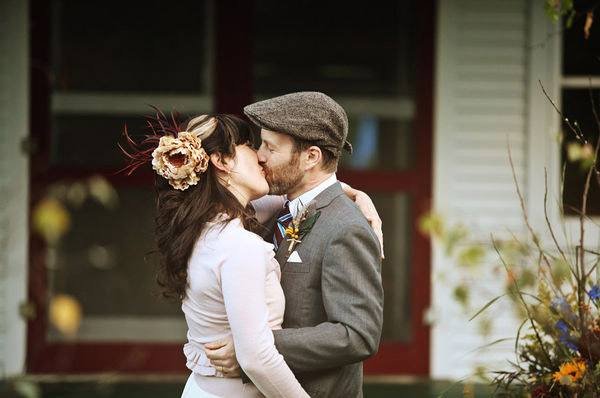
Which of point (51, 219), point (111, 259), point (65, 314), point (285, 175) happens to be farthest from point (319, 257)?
point (111, 259)

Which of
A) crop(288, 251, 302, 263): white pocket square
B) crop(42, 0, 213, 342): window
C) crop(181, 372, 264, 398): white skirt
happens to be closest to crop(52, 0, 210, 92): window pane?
crop(42, 0, 213, 342): window

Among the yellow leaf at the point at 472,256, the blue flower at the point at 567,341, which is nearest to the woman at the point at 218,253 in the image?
the blue flower at the point at 567,341

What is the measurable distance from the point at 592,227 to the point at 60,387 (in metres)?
3.80

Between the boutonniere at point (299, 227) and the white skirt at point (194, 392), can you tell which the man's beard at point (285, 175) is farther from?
the white skirt at point (194, 392)

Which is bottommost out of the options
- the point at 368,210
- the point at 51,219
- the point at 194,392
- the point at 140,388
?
the point at 140,388

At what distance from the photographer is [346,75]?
6973 millimetres

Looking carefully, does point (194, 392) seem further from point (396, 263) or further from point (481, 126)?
point (481, 126)

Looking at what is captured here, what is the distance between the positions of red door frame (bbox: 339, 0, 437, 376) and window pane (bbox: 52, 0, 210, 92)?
139 centimetres

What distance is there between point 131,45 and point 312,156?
4156mm

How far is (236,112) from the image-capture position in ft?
22.1

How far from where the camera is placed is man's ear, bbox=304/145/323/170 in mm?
3098

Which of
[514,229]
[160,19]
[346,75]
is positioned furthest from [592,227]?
[160,19]

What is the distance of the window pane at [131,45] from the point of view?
6.89 meters

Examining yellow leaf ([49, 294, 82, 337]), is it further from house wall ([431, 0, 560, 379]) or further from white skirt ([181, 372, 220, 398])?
white skirt ([181, 372, 220, 398])
